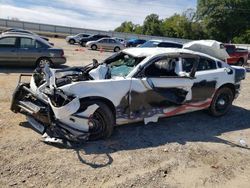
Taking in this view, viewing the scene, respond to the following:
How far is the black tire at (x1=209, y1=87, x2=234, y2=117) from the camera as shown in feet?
26.5

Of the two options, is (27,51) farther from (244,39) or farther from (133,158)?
(244,39)

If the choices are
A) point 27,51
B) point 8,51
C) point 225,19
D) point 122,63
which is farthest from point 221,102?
point 225,19

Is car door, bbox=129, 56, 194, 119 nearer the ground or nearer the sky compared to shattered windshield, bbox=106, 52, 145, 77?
nearer the ground

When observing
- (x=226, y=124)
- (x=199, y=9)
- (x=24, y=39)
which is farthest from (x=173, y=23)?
(x=226, y=124)

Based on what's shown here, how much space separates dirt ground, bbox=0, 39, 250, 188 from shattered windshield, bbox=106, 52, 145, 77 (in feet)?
3.67

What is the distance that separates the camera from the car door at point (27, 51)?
1334 cm

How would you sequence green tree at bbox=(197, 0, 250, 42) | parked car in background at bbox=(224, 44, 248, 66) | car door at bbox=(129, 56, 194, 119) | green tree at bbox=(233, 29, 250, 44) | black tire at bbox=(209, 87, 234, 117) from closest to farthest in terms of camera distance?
1. car door at bbox=(129, 56, 194, 119)
2. black tire at bbox=(209, 87, 234, 117)
3. parked car in background at bbox=(224, 44, 248, 66)
4. green tree at bbox=(233, 29, 250, 44)
5. green tree at bbox=(197, 0, 250, 42)

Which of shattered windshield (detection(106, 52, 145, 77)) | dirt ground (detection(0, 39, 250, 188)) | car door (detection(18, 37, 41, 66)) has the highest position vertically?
shattered windshield (detection(106, 52, 145, 77))

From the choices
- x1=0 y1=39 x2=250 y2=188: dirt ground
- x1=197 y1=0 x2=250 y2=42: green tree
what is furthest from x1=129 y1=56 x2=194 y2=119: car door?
x1=197 y1=0 x2=250 y2=42: green tree

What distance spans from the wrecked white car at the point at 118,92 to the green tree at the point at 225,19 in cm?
6505

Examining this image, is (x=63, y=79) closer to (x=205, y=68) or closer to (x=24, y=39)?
(x=205, y=68)

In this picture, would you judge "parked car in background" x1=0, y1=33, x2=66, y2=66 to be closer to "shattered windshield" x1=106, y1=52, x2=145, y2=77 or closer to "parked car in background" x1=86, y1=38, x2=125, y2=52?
"shattered windshield" x1=106, y1=52, x2=145, y2=77

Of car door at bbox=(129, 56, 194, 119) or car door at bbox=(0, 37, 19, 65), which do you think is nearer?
car door at bbox=(129, 56, 194, 119)

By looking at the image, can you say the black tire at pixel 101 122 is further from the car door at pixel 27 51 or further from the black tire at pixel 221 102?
the car door at pixel 27 51
